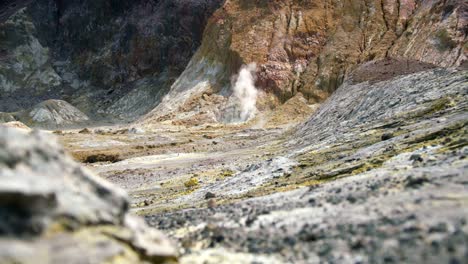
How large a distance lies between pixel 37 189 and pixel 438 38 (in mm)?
64071

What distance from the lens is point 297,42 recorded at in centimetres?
8688

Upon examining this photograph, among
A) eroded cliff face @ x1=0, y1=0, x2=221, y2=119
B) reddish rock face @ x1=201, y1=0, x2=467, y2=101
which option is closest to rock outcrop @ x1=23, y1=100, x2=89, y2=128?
eroded cliff face @ x1=0, y1=0, x2=221, y2=119

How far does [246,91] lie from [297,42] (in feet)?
43.8

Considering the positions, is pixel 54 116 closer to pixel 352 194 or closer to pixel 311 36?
pixel 311 36

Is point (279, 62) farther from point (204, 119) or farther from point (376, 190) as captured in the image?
point (376, 190)

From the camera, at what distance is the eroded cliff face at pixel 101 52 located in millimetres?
116025

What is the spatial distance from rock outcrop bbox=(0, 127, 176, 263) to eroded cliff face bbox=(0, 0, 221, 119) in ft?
315

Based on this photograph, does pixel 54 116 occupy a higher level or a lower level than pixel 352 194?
higher

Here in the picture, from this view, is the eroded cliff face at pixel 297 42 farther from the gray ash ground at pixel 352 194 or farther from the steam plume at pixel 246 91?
the gray ash ground at pixel 352 194

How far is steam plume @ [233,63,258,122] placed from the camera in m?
78.8

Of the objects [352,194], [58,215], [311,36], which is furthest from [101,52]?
[58,215]

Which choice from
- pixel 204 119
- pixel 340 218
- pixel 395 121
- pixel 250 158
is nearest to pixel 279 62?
pixel 204 119

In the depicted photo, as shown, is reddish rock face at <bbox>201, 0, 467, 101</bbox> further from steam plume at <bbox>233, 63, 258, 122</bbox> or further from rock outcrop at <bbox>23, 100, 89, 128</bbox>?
rock outcrop at <bbox>23, 100, 89, 128</bbox>

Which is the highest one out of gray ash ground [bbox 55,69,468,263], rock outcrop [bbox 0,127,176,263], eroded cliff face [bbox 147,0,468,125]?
eroded cliff face [bbox 147,0,468,125]
